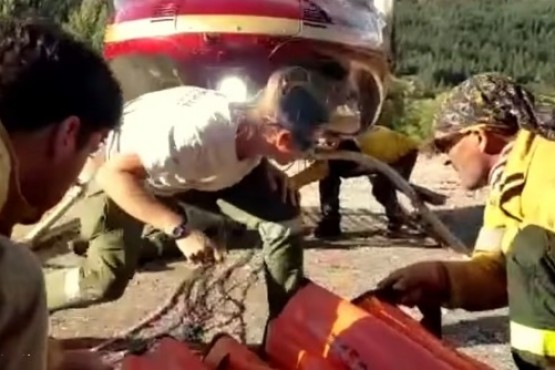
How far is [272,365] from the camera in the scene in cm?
309

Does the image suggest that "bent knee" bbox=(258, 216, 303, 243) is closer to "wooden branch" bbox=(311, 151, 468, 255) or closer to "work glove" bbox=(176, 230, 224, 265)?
"work glove" bbox=(176, 230, 224, 265)

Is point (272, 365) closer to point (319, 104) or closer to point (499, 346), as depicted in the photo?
point (319, 104)

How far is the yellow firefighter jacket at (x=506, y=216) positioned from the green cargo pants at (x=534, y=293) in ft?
0.14

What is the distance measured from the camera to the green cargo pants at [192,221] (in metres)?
4.35

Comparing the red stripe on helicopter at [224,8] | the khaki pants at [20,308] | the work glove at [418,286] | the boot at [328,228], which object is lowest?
the boot at [328,228]

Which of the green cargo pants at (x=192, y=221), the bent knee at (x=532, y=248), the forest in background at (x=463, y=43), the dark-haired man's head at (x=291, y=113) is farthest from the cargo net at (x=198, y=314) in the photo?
the forest in background at (x=463, y=43)

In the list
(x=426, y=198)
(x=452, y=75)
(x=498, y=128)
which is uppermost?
(x=498, y=128)

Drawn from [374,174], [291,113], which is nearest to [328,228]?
[374,174]

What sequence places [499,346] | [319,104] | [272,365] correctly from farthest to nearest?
[499,346], [319,104], [272,365]

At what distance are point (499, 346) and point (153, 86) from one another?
4.48 feet

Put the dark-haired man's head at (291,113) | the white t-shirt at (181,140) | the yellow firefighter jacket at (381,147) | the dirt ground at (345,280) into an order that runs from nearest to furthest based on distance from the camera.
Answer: the white t-shirt at (181,140) → the dark-haired man's head at (291,113) → the dirt ground at (345,280) → the yellow firefighter jacket at (381,147)

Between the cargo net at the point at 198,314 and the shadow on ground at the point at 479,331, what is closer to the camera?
the cargo net at the point at 198,314

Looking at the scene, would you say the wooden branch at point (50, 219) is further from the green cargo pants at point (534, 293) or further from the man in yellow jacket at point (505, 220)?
the green cargo pants at point (534, 293)

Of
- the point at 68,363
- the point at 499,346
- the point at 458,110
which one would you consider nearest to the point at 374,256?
the point at 499,346
